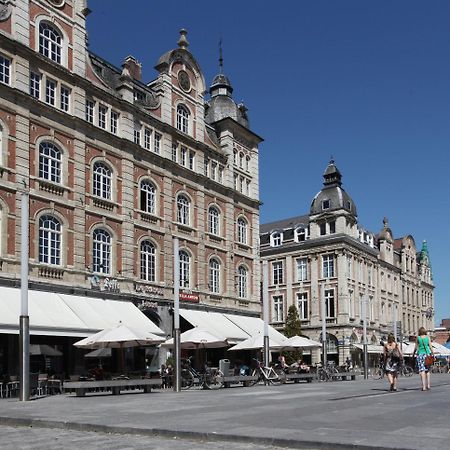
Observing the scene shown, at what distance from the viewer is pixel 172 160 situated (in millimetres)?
38875

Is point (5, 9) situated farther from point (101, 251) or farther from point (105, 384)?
point (105, 384)

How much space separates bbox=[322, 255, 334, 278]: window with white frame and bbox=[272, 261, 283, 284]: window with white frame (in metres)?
5.48

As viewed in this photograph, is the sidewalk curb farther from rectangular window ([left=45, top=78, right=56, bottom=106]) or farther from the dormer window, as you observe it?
the dormer window

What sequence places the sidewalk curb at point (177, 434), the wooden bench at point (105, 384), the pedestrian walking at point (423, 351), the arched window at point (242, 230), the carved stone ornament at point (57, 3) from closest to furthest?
the sidewalk curb at point (177, 434) < the pedestrian walking at point (423, 351) < the wooden bench at point (105, 384) < the carved stone ornament at point (57, 3) < the arched window at point (242, 230)

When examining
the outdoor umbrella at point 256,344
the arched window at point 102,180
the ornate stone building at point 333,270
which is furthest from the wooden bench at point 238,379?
the ornate stone building at point 333,270

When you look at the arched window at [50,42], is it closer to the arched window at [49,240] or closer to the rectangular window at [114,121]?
the rectangular window at [114,121]

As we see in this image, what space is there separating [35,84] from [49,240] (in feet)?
22.9

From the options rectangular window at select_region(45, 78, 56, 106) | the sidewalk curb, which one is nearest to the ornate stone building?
rectangular window at select_region(45, 78, 56, 106)

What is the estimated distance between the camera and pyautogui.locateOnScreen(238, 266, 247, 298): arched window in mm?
44481

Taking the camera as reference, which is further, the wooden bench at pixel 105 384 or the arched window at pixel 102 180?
the arched window at pixel 102 180

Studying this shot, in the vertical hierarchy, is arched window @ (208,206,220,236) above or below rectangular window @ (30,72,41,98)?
below

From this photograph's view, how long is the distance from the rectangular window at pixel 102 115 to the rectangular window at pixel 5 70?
584 centimetres

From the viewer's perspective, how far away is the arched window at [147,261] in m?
36.2

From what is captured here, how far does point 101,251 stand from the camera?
33531 mm
